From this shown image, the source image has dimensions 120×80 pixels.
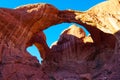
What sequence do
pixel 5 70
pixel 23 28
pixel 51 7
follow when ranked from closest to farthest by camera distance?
pixel 5 70 → pixel 23 28 → pixel 51 7

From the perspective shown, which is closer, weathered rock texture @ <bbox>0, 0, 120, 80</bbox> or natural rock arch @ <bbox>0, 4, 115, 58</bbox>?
weathered rock texture @ <bbox>0, 0, 120, 80</bbox>

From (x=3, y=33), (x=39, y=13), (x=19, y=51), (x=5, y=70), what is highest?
(x=39, y=13)

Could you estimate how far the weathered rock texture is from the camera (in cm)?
2678

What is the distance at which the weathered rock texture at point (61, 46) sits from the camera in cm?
2678

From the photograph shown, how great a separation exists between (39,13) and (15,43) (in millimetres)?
4438

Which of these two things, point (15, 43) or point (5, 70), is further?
point (15, 43)

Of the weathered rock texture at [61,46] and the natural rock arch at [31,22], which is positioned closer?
the weathered rock texture at [61,46]

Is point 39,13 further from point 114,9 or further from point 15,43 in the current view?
point 114,9

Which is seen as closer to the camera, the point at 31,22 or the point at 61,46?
the point at 31,22

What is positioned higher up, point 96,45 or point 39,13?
point 39,13

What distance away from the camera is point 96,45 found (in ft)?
121

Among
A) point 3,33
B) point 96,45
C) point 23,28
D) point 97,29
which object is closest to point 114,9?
point 97,29

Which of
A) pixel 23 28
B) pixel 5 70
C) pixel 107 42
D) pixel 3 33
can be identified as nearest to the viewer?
pixel 5 70

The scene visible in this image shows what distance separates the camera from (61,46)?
40906 mm
